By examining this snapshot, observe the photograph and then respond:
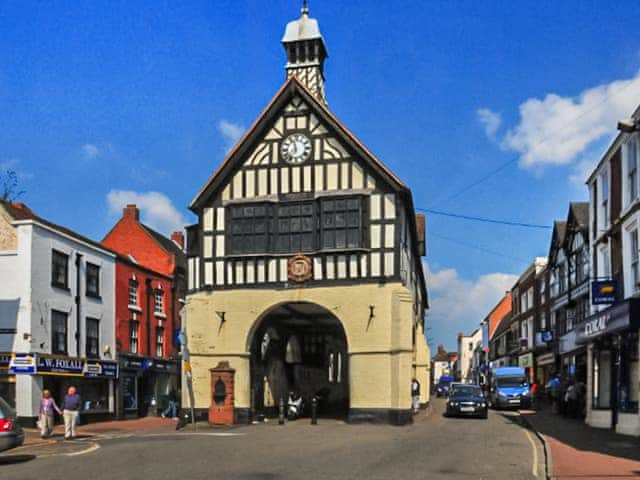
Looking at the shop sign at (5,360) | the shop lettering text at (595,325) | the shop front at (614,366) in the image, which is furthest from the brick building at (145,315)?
the shop lettering text at (595,325)

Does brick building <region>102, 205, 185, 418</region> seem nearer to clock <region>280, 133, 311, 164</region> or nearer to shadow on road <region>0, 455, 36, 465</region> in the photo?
clock <region>280, 133, 311, 164</region>

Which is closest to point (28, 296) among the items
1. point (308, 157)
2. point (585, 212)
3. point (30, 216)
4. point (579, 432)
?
point (30, 216)

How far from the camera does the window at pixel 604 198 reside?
24750 mm

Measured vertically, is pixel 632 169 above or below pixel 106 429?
above

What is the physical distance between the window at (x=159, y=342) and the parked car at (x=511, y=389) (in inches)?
692

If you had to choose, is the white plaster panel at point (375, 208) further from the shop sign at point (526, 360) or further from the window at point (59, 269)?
the shop sign at point (526, 360)

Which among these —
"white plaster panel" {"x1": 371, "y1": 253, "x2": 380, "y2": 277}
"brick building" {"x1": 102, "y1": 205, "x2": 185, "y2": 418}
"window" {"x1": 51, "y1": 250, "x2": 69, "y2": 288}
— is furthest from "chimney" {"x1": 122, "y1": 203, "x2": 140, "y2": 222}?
"white plaster panel" {"x1": 371, "y1": 253, "x2": 380, "y2": 277}

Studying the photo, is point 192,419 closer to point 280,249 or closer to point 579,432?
point 280,249

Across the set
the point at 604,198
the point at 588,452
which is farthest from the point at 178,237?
the point at 588,452

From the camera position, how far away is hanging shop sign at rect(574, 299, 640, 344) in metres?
19.4

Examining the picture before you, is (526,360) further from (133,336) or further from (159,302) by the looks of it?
(133,336)

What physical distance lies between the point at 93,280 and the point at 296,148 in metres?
11.6

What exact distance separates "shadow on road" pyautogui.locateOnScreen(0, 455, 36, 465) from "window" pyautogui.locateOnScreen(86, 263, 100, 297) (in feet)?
51.5

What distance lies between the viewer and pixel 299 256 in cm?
2823
